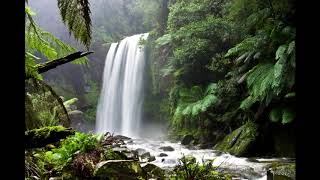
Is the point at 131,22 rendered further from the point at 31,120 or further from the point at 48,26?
the point at 31,120

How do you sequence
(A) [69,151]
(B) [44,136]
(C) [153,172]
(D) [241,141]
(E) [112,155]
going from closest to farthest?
(B) [44,136] < (A) [69,151] < (E) [112,155] < (C) [153,172] < (D) [241,141]

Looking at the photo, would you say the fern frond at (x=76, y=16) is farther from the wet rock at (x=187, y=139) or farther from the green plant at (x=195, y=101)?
the wet rock at (x=187, y=139)

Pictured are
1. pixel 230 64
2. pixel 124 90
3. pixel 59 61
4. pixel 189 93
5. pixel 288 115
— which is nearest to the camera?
pixel 59 61

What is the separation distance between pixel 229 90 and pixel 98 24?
66.3 feet

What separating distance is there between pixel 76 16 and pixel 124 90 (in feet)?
66.7

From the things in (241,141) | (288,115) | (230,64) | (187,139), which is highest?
(230,64)

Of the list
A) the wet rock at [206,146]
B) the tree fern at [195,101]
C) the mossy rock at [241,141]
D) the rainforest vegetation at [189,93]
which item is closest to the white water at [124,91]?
the rainforest vegetation at [189,93]

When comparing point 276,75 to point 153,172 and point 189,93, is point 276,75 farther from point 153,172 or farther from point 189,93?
point 189,93

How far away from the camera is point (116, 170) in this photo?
5.32m

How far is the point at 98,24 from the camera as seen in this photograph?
3119 cm

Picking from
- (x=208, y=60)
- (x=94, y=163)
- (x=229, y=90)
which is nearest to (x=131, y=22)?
(x=208, y=60)

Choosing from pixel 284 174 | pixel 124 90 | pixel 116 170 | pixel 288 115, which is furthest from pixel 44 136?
pixel 124 90
